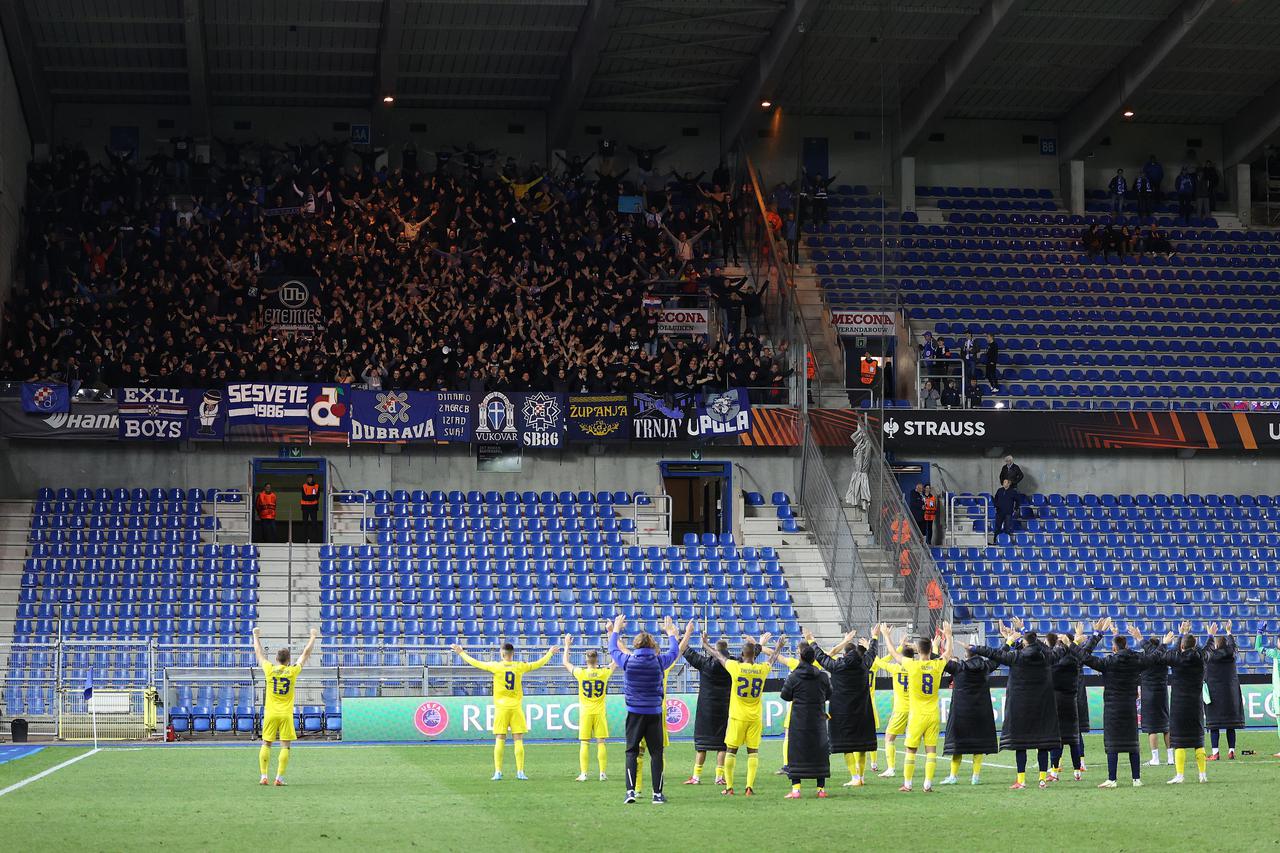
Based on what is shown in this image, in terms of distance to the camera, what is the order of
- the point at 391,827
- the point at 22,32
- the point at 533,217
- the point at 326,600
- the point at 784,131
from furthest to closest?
the point at 784,131 < the point at 533,217 < the point at 22,32 < the point at 326,600 < the point at 391,827

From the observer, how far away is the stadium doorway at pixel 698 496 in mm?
37469

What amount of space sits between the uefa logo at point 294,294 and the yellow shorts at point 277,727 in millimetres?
19420

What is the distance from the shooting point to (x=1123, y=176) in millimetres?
44469

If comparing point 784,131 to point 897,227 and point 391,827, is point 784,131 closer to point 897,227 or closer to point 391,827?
point 897,227

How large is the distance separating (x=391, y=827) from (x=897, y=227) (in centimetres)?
2829

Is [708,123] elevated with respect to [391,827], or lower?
elevated

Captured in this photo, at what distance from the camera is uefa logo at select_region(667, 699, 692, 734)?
93.5 ft

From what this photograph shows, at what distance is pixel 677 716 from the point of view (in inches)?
1125

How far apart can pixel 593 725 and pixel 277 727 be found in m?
3.93

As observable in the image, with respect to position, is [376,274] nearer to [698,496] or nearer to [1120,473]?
[698,496]

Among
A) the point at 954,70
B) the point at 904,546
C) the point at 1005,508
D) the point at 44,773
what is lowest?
the point at 44,773

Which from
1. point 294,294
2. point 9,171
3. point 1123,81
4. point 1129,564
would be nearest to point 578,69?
point 294,294

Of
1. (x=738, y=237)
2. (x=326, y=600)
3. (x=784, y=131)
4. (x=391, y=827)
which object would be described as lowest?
(x=391, y=827)

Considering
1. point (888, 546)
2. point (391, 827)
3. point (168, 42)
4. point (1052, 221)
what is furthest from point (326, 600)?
point (1052, 221)
